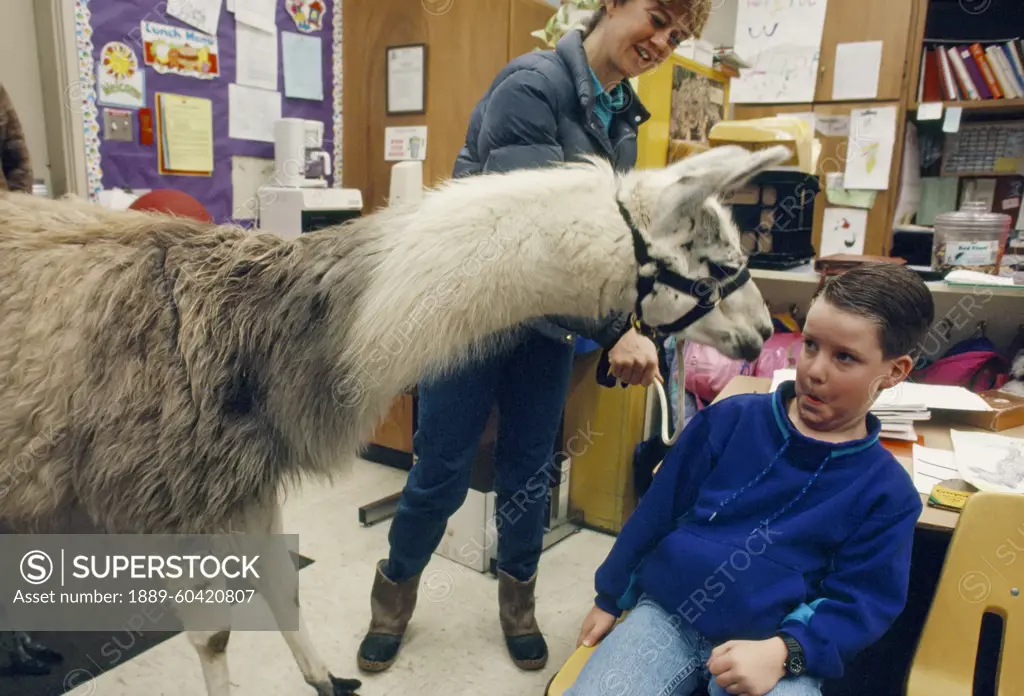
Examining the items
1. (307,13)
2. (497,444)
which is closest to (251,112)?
(307,13)

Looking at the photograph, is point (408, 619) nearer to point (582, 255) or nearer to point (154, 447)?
point (154, 447)

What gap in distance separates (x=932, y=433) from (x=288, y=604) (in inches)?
58.4

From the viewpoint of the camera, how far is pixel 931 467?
138cm

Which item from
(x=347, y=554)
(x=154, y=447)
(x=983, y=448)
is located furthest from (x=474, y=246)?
(x=347, y=554)

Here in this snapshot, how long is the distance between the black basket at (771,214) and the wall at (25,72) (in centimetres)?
235

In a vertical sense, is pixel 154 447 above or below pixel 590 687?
above

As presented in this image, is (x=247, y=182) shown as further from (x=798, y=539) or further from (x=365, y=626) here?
(x=798, y=539)

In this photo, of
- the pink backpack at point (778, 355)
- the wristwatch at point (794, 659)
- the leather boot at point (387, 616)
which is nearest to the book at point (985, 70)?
the pink backpack at point (778, 355)

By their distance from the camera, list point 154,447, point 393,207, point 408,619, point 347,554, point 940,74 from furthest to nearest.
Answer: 1. point 940,74
2. point 347,554
3. point 408,619
4. point 393,207
5. point 154,447

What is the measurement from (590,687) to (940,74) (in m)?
3.38

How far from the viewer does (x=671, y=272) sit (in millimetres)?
1142

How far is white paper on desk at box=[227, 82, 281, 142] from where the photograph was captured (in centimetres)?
274

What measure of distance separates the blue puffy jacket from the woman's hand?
27mm

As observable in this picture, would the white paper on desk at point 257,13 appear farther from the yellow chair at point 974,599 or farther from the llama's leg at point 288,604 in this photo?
the yellow chair at point 974,599
